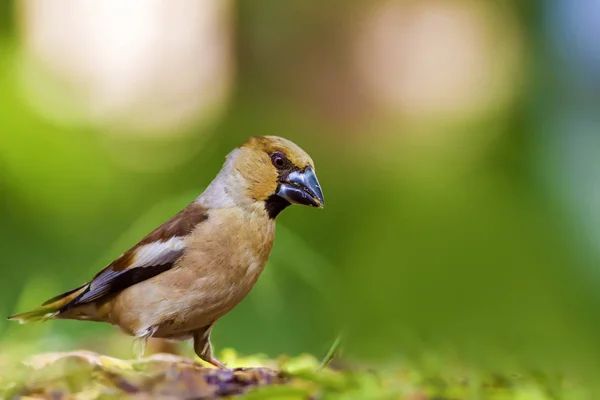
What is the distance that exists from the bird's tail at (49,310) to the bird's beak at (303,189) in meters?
0.46

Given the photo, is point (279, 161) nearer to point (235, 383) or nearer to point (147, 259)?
point (147, 259)

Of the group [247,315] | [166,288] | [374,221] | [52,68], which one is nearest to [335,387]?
[166,288]

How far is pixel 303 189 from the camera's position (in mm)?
1419

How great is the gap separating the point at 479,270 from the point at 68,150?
7.67 feet

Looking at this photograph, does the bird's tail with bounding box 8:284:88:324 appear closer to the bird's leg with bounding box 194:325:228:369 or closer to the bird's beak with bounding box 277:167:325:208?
the bird's leg with bounding box 194:325:228:369

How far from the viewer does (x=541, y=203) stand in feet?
13.5

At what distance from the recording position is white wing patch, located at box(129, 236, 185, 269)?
141 centimetres

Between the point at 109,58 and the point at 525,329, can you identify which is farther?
the point at 109,58

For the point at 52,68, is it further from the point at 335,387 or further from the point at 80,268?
the point at 335,387

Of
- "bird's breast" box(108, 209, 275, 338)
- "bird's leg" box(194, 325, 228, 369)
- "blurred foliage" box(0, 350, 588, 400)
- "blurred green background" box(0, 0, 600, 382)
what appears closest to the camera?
"blurred foliage" box(0, 350, 588, 400)

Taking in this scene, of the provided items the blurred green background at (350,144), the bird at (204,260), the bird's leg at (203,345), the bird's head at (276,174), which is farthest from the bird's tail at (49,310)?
the blurred green background at (350,144)

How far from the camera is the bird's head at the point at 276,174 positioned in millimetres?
1420

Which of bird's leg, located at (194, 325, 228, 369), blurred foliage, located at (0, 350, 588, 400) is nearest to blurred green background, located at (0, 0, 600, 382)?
bird's leg, located at (194, 325, 228, 369)

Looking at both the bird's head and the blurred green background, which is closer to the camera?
the bird's head
